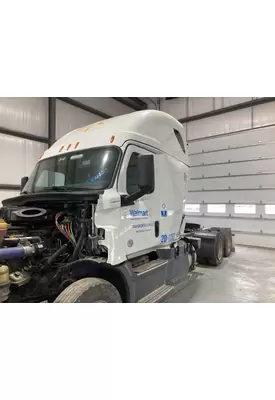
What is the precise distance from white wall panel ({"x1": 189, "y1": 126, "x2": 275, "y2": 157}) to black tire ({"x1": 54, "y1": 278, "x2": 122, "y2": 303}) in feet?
30.3

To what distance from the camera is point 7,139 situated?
741cm

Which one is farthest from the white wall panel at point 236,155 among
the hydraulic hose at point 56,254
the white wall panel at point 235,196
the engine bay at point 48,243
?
the hydraulic hose at point 56,254

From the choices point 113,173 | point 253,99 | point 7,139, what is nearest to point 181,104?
point 253,99

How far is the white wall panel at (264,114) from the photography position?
923 cm

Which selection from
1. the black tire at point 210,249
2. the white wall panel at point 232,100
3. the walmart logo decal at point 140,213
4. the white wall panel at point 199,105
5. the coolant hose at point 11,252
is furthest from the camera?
the white wall panel at point 199,105

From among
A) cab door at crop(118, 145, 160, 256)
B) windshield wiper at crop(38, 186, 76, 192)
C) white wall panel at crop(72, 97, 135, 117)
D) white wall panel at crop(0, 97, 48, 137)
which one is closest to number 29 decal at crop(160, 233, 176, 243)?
cab door at crop(118, 145, 160, 256)

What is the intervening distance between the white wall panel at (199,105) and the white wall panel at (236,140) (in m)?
1.41

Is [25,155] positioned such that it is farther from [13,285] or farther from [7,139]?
[13,285]

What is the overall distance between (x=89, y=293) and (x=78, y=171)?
1559mm

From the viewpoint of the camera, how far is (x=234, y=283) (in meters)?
5.04

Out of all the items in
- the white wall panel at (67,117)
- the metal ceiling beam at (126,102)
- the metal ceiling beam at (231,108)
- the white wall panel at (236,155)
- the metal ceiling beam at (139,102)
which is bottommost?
the white wall panel at (236,155)

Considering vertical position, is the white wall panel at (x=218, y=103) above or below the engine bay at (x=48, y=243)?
above

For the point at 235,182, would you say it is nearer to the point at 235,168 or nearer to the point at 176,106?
the point at 235,168

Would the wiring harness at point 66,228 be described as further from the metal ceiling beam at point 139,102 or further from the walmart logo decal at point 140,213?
the metal ceiling beam at point 139,102
